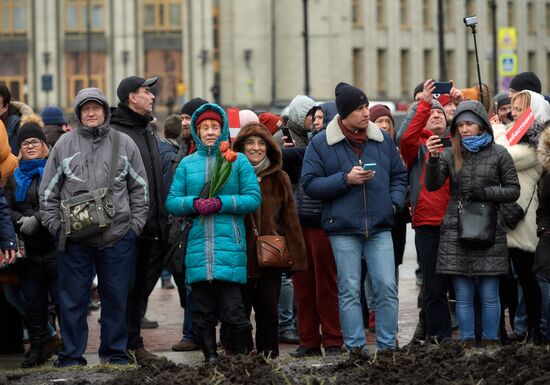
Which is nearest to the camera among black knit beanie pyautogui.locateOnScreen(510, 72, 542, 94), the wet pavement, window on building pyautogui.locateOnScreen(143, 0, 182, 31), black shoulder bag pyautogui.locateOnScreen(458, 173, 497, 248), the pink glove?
the pink glove

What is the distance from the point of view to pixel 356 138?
12.5 m

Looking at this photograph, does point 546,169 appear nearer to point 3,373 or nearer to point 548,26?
point 3,373

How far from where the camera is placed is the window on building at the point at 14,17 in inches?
3907

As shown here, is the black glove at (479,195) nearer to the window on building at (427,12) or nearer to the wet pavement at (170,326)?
the wet pavement at (170,326)

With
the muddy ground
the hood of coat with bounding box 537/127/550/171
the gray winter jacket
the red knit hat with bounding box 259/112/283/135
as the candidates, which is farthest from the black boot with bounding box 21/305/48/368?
the hood of coat with bounding box 537/127/550/171

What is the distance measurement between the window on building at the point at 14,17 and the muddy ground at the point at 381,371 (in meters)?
90.4

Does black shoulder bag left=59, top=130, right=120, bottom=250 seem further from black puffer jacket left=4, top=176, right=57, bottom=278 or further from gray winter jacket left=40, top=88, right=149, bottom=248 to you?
black puffer jacket left=4, top=176, right=57, bottom=278

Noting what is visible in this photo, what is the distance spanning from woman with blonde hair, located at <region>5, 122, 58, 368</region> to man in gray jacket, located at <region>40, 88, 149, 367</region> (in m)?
0.83

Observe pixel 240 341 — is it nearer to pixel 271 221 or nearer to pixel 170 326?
pixel 271 221

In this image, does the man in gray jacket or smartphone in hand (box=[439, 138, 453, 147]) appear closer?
the man in gray jacket

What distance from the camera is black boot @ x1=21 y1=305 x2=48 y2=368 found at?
1309 cm

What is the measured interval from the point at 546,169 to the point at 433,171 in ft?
3.21

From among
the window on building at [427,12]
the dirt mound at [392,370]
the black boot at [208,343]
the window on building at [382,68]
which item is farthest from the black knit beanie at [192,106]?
the window on building at [427,12]

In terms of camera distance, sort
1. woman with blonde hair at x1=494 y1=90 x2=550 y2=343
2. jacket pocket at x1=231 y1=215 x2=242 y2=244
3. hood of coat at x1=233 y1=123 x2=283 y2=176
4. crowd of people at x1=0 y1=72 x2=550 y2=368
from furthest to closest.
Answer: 1. woman with blonde hair at x1=494 y1=90 x2=550 y2=343
2. hood of coat at x1=233 y1=123 x2=283 y2=176
3. crowd of people at x1=0 y1=72 x2=550 y2=368
4. jacket pocket at x1=231 y1=215 x2=242 y2=244
